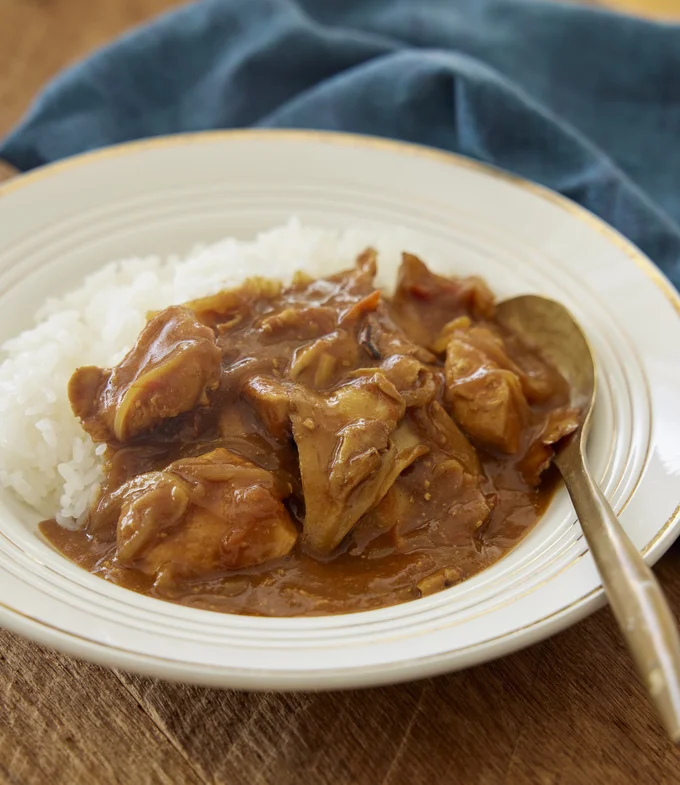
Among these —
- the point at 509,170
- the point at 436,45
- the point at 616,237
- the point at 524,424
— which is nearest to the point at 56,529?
the point at 524,424

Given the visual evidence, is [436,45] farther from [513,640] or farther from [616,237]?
[513,640]

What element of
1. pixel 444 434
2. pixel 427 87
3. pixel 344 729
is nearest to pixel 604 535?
pixel 444 434

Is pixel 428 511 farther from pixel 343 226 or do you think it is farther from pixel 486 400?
pixel 343 226

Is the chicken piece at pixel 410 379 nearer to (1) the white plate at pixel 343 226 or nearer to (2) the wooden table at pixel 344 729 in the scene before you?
(1) the white plate at pixel 343 226

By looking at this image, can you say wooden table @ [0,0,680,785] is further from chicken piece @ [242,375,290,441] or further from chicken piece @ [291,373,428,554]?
chicken piece @ [242,375,290,441]

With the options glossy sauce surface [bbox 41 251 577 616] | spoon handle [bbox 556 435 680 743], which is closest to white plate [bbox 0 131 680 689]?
spoon handle [bbox 556 435 680 743]
